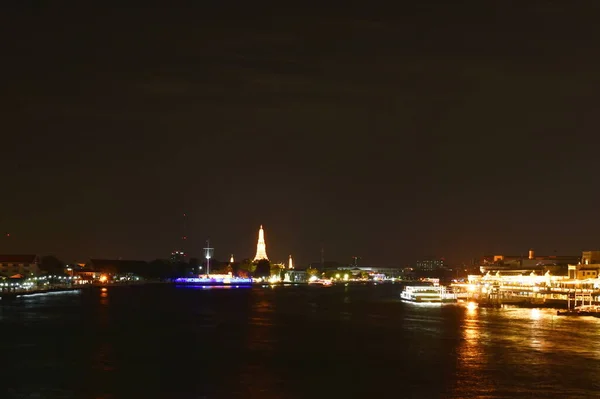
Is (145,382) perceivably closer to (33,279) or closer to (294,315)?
(294,315)

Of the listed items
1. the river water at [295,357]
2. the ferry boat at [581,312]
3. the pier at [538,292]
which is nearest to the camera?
the river water at [295,357]

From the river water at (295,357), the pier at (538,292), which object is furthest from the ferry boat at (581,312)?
the river water at (295,357)

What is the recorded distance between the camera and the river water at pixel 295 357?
3086 cm

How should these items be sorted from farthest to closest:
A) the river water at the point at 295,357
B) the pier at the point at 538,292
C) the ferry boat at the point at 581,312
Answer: the pier at the point at 538,292, the ferry boat at the point at 581,312, the river water at the point at 295,357

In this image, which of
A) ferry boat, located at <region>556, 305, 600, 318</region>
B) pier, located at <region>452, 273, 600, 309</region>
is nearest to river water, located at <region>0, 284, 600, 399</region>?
Result: ferry boat, located at <region>556, 305, 600, 318</region>

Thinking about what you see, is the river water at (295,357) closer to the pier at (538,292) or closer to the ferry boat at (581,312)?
the ferry boat at (581,312)

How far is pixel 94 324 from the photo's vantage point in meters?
58.8

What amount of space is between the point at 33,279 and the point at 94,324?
269 ft

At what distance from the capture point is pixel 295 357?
4034 cm

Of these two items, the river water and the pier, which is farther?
the pier

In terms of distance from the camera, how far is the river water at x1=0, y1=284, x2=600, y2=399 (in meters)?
30.9

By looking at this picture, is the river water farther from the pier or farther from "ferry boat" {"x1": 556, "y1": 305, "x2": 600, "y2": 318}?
the pier

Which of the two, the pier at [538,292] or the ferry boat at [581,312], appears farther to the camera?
the pier at [538,292]

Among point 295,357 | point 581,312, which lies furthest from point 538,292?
point 295,357
